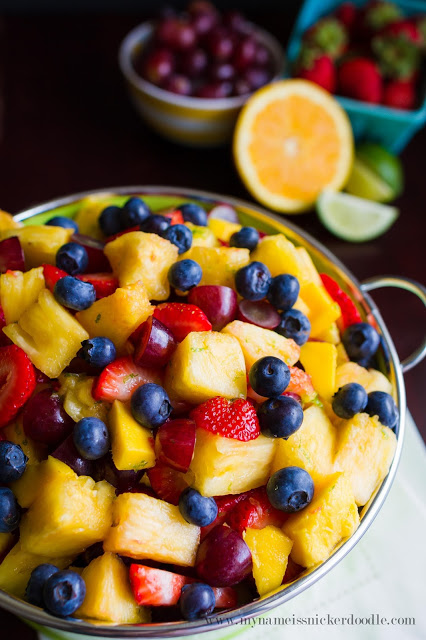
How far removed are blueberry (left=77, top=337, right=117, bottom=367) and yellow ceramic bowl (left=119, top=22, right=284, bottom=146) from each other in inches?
47.5

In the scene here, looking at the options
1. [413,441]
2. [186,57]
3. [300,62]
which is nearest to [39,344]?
[413,441]

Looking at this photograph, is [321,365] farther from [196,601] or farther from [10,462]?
[10,462]

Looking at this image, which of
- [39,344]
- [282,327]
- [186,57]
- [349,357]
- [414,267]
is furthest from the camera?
[186,57]

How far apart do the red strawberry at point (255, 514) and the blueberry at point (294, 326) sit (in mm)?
327

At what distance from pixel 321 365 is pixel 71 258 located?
Answer: 57 centimetres

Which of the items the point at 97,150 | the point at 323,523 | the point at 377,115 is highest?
the point at 377,115

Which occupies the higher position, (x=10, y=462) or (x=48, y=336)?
(x=48, y=336)

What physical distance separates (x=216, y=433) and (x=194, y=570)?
25cm

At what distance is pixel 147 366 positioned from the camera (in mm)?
1139

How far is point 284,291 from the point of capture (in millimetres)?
1239

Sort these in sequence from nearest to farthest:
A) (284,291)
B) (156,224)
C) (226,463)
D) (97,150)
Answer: (226,463), (284,291), (156,224), (97,150)

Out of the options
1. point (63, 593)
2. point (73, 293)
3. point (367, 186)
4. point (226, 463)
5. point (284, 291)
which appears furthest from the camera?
point (367, 186)

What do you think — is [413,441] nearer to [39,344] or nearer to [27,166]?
[39,344]

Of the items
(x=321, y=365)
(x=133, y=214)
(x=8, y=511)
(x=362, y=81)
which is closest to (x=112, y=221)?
(x=133, y=214)
